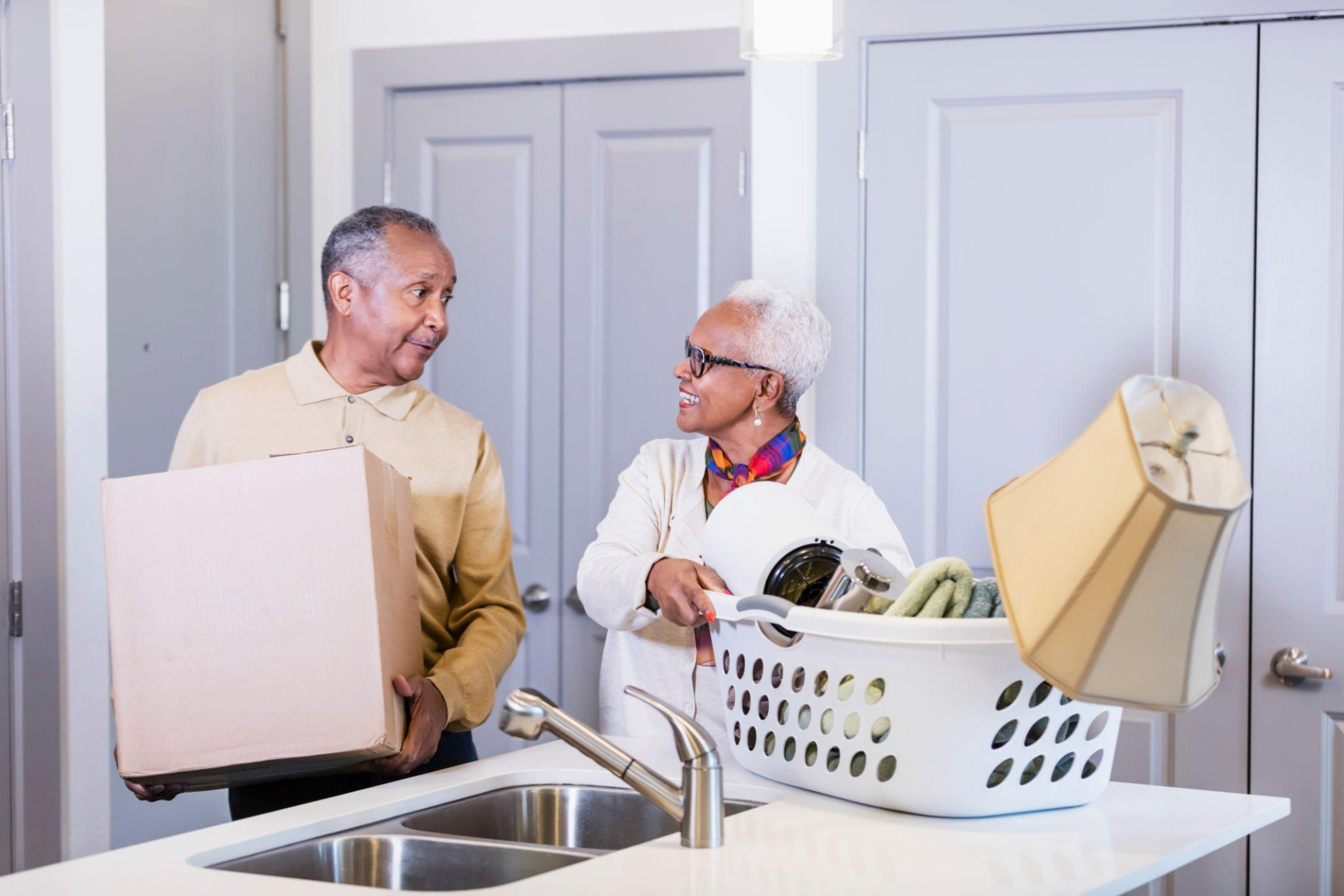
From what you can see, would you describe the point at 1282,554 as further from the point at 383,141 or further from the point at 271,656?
the point at 383,141

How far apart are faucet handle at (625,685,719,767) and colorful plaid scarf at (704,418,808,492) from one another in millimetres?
869

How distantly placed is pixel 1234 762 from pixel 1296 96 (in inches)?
47.8

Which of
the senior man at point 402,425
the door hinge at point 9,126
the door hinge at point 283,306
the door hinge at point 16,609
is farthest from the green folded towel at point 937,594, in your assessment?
the door hinge at point 283,306

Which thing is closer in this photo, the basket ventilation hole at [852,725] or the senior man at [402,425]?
the basket ventilation hole at [852,725]

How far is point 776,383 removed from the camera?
2152 mm

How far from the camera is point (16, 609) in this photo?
2.24 metres

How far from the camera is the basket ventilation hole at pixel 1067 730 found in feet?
4.39

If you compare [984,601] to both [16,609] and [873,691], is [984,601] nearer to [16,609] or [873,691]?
[873,691]

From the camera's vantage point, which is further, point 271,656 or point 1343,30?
point 1343,30

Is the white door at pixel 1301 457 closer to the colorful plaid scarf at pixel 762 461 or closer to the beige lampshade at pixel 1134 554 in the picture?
the colorful plaid scarf at pixel 762 461

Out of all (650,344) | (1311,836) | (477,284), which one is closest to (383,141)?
(477,284)

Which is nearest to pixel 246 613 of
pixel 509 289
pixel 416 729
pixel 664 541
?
pixel 416 729

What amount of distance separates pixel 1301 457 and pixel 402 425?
1.59 m

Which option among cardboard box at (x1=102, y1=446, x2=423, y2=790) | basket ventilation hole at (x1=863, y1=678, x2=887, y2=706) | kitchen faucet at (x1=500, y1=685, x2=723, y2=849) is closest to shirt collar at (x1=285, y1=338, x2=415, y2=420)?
cardboard box at (x1=102, y1=446, x2=423, y2=790)
